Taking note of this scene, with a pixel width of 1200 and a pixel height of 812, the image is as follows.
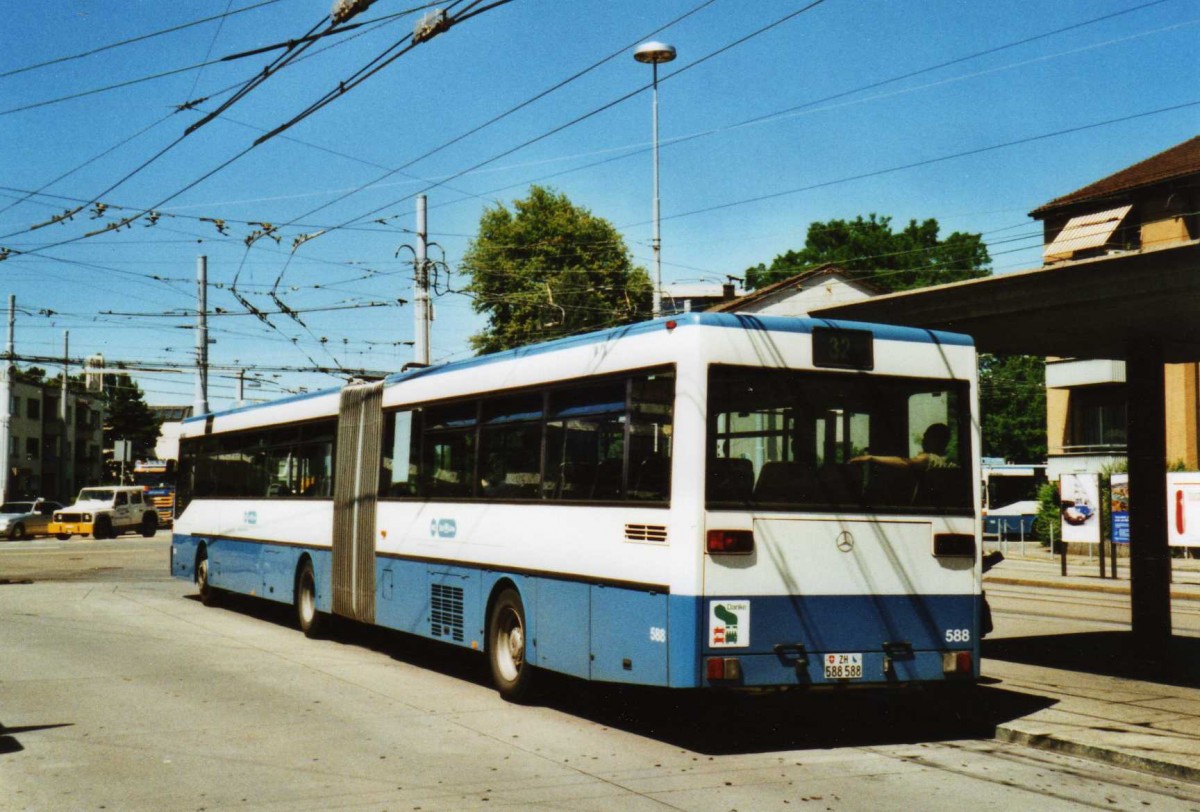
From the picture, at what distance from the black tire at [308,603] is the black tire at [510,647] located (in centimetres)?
539

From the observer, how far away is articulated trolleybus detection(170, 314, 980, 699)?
9.14 metres

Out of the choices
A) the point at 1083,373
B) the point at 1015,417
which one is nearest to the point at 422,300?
the point at 1083,373

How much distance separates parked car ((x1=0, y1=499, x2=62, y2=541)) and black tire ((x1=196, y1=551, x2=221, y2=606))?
1363 inches

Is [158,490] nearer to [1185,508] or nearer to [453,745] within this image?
[1185,508]

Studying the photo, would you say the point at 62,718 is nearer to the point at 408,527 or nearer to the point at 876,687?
the point at 408,527

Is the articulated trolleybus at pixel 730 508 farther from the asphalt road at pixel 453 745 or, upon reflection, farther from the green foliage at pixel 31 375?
the green foliage at pixel 31 375

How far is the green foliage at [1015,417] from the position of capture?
82.8 metres

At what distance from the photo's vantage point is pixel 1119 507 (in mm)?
29109

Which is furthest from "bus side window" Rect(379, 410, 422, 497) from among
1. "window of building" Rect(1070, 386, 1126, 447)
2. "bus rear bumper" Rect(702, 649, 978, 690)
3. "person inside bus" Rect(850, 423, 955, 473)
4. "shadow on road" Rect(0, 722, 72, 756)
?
"window of building" Rect(1070, 386, 1126, 447)

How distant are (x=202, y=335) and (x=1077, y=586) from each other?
24.8 metres

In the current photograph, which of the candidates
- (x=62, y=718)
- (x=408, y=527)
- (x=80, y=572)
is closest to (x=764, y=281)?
(x=80, y=572)

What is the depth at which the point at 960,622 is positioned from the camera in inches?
391

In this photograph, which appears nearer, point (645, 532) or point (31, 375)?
point (645, 532)

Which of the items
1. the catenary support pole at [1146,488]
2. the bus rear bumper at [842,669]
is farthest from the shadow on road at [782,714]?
the catenary support pole at [1146,488]
